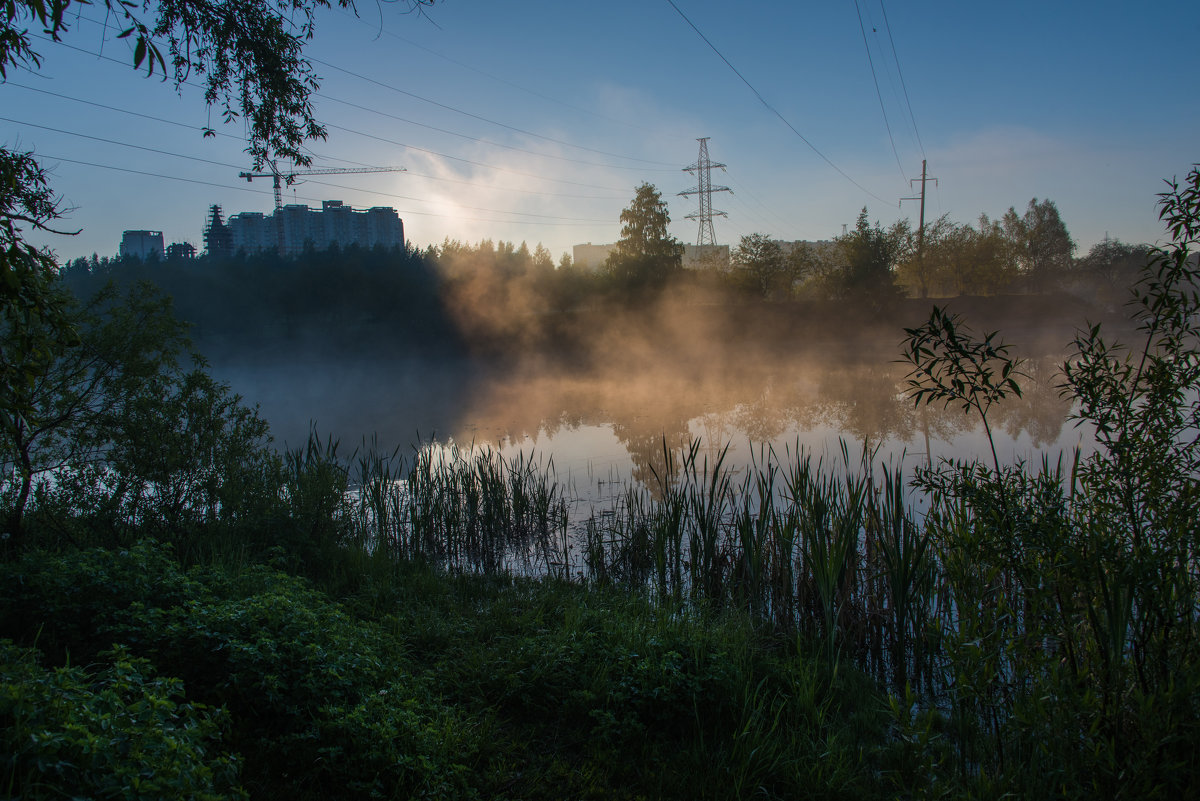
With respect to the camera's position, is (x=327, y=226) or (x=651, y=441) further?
(x=327, y=226)

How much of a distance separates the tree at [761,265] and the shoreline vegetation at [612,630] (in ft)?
107

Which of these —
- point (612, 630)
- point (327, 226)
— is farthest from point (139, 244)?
point (612, 630)

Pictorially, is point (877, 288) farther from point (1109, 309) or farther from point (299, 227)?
point (299, 227)

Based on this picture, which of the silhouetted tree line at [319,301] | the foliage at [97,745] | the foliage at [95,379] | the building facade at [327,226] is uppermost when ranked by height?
the building facade at [327,226]

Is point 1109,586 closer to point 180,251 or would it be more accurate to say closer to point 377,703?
point 377,703

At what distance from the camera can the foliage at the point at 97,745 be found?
1.82 m

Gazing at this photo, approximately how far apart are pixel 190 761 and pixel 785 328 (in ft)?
113

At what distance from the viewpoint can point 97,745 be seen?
73.4 inches

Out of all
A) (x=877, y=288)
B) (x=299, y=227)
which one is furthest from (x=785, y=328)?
(x=299, y=227)

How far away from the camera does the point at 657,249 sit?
37.3 meters

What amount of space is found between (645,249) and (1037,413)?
25461 millimetres

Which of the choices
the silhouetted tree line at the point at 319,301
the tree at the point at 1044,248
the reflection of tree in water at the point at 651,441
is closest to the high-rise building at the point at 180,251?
the silhouetted tree line at the point at 319,301

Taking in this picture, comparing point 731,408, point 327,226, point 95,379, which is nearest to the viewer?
point 95,379

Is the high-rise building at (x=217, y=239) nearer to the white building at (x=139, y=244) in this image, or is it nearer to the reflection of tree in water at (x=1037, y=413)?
the white building at (x=139, y=244)
